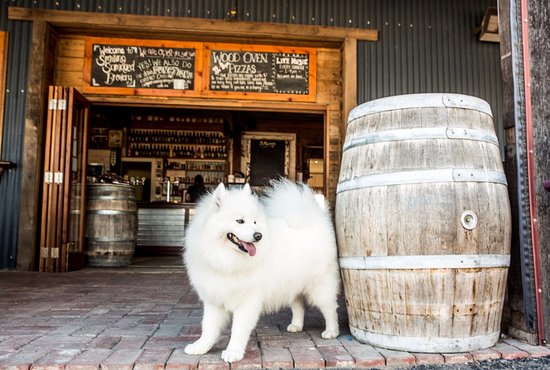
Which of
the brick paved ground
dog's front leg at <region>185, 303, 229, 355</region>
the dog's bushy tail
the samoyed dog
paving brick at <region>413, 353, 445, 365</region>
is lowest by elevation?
the brick paved ground

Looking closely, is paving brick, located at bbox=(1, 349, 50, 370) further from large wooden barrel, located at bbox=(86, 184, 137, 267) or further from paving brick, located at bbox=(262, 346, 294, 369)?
large wooden barrel, located at bbox=(86, 184, 137, 267)

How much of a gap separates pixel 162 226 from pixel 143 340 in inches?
255

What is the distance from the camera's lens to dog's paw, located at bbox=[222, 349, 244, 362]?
2069 millimetres

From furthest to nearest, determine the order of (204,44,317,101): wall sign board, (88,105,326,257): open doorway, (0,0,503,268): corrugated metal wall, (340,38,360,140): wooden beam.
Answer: (88,105,326,257): open doorway
(204,44,317,101): wall sign board
(340,38,360,140): wooden beam
(0,0,503,268): corrugated metal wall

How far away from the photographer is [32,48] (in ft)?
19.0

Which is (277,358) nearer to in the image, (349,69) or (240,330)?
(240,330)

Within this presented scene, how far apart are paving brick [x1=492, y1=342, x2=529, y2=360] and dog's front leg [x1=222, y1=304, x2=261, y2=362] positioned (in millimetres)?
1214

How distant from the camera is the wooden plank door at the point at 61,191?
5512 mm

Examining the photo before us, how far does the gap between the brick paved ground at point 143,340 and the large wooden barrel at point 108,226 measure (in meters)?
2.08

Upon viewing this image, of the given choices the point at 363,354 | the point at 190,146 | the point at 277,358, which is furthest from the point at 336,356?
the point at 190,146

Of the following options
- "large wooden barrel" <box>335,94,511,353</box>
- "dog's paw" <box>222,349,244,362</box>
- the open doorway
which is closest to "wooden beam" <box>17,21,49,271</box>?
"dog's paw" <box>222,349,244,362</box>

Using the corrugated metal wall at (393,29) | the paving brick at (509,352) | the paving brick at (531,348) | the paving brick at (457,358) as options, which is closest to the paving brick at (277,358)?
the paving brick at (457,358)

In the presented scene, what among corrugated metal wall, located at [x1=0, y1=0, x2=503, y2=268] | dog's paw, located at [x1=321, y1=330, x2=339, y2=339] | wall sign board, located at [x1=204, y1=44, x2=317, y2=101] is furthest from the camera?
wall sign board, located at [x1=204, y1=44, x2=317, y2=101]

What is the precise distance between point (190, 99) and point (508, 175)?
4583 mm
